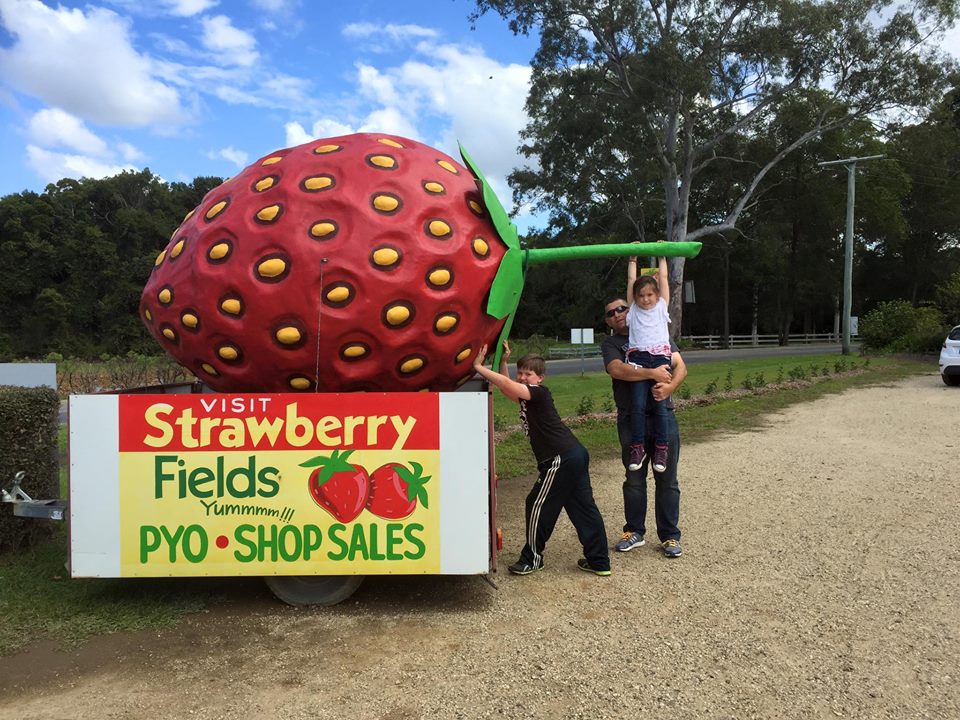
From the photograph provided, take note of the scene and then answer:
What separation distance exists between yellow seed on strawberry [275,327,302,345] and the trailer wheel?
1.23 m

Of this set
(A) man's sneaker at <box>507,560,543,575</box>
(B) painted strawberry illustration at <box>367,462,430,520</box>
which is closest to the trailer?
(B) painted strawberry illustration at <box>367,462,430,520</box>

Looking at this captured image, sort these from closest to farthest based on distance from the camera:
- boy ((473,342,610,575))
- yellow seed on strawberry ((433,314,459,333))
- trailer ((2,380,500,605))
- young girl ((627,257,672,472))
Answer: trailer ((2,380,500,605))
yellow seed on strawberry ((433,314,459,333))
boy ((473,342,610,575))
young girl ((627,257,672,472))

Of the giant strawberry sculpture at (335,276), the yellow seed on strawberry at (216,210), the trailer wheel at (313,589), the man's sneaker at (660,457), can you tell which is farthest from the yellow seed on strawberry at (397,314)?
the man's sneaker at (660,457)

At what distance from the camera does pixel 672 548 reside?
4.62 metres

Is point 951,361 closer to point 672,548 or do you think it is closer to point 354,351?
point 672,548

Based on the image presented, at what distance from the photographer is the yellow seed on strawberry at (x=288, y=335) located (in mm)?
3635

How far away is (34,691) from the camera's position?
9.69 feet

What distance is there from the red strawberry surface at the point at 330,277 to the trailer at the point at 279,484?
298 millimetres

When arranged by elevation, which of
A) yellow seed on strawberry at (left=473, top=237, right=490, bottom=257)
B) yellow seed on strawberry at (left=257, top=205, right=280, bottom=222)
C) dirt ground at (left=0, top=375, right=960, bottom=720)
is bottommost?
dirt ground at (left=0, top=375, right=960, bottom=720)

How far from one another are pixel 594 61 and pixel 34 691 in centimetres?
2351

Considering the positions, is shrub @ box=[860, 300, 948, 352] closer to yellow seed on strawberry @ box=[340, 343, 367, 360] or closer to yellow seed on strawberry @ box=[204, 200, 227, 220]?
yellow seed on strawberry @ box=[340, 343, 367, 360]

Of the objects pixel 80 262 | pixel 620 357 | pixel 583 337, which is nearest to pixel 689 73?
pixel 583 337

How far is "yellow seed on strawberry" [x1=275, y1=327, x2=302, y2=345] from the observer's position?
363cm

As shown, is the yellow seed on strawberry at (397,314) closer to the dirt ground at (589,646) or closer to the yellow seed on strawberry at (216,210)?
the yellow seed on strawberry at (216,210)
